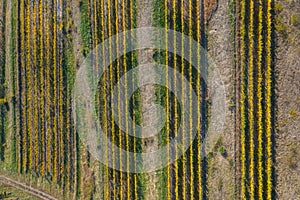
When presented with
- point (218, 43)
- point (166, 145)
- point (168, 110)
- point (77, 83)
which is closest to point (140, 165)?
point (166, 145)

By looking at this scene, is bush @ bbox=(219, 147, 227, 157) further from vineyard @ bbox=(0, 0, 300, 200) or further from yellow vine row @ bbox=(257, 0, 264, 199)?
yellow vine row @ bbox=(257, 0, 264, 199)

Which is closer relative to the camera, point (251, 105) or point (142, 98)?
point (251, 105)

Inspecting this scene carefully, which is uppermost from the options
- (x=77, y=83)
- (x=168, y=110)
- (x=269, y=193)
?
(x=77, y=83)

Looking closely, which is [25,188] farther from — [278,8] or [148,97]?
[278,8]

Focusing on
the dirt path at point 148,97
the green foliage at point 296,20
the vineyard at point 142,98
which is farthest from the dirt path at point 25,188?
the green foliage at point 296,20

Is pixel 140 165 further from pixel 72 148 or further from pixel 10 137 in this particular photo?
pixel 10 137

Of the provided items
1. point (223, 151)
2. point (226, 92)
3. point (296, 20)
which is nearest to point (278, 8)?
point (296, 20)

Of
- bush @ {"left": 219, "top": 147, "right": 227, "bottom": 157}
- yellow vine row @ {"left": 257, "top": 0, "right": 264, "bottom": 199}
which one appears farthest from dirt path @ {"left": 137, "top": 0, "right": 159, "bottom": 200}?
yellow vine row @ {"left": 257, "top": 0, "right": 264, "bottom": 199}
